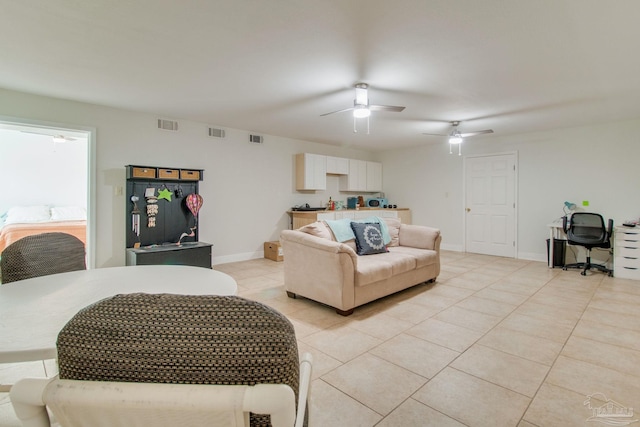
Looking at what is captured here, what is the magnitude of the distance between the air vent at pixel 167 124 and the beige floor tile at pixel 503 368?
487 cm

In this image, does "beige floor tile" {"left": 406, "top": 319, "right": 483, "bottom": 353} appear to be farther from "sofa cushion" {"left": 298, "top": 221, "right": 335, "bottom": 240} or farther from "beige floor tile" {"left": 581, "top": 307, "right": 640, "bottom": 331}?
"sofa cushion" {"left": 298, "top": 221, "right": 335, "bottom": 240}

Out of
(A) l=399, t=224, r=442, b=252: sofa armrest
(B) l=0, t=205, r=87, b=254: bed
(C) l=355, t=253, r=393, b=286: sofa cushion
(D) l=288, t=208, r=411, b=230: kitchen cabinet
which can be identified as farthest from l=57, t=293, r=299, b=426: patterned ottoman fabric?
(B) l=0, t=205, r=87, b=254: bed

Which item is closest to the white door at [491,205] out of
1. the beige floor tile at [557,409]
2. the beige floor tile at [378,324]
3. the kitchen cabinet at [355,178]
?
the kitchen cabinet at [355,178]

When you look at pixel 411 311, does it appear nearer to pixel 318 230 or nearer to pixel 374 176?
pixel 318 230

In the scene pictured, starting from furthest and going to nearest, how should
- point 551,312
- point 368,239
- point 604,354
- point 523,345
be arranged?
point 368,239 < point 551,312 < point 523,345 < point 604,354

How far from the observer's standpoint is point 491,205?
6.40 m

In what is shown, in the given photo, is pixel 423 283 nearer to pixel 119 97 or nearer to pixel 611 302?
pixel 611 302

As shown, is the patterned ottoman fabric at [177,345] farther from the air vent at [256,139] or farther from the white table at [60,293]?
the air vent at [256,139]

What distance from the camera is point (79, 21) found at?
88.8 inches

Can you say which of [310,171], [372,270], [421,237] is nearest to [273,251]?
[310,171]

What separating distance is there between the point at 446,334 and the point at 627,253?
387 cm

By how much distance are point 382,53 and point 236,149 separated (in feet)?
11.8

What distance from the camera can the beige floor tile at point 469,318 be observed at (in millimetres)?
2900

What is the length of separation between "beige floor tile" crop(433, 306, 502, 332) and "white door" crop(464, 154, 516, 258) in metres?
3.67
